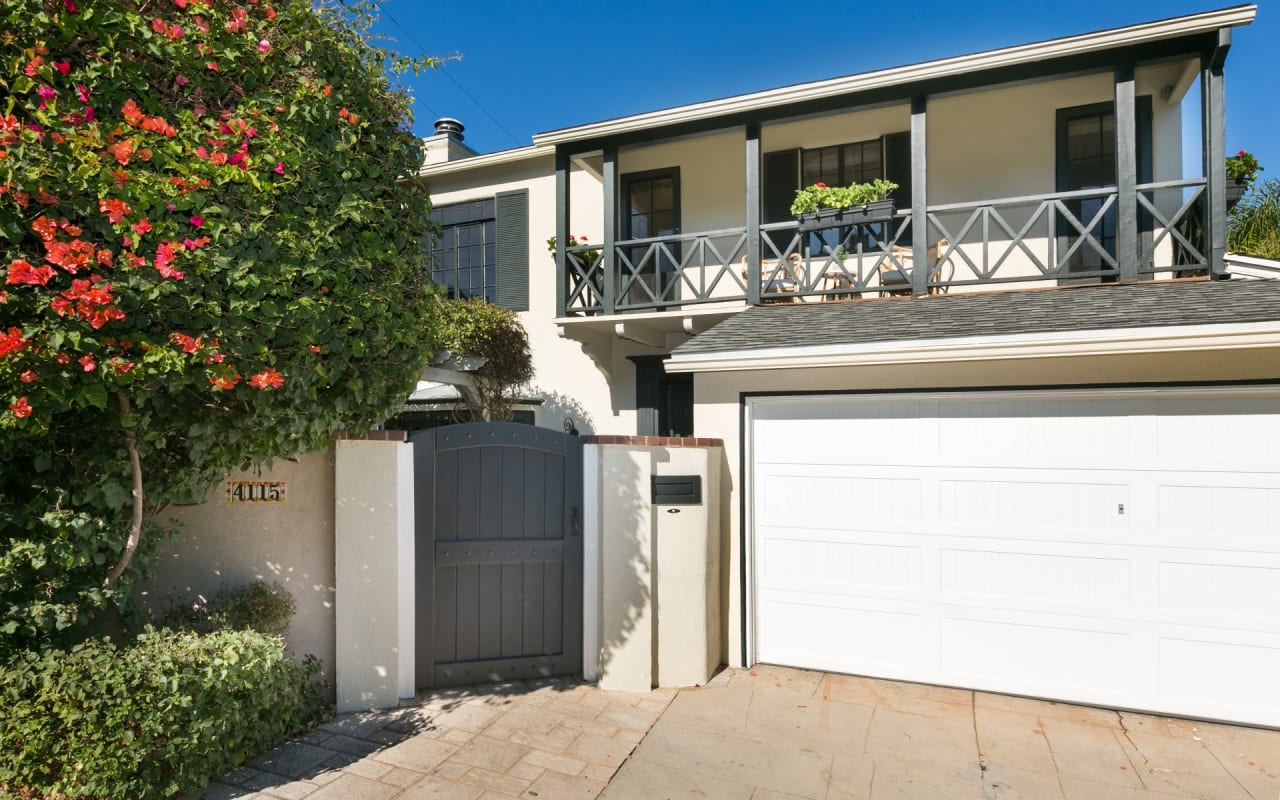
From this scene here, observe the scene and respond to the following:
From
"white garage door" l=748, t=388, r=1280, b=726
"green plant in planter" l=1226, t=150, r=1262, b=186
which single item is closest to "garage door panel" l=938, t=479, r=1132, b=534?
"white garage door" l=748, t=388, r=1280, b=726

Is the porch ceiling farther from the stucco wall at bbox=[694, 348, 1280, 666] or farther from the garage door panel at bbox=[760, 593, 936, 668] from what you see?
the garage door panel at bbox=[760, 593, 936, 668]

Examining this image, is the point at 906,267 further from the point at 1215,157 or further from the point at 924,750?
the point at 924,750

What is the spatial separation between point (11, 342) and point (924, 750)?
506cm

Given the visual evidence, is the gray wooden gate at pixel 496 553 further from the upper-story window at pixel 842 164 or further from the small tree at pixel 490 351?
the upper-story window at pixel 842 164

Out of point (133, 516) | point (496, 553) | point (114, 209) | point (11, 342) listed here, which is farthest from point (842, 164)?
point (11, 342)

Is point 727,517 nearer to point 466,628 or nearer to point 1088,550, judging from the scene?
point 466,628

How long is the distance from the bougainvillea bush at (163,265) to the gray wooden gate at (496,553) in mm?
994

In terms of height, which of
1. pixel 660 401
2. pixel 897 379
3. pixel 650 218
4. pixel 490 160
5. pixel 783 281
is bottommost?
pixel 660 401

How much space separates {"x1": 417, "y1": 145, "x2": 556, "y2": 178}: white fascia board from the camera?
9844 millimetres

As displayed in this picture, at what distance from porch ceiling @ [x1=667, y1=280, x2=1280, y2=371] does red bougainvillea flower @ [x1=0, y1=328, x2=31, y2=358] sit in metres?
3.91

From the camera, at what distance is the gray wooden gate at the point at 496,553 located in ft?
16.0

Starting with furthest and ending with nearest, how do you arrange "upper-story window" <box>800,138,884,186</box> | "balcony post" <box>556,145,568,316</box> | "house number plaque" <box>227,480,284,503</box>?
"balcony post" <box>556,145,568,316</box> < "upper-story window" <box>800,138,884,186</box> < "house number plaque" <box>227,480,284,503</box>

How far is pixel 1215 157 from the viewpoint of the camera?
6.00 m

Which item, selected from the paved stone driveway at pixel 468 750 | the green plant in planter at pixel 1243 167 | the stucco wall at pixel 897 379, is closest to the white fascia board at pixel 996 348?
the stucco wall at pixel 897 379
